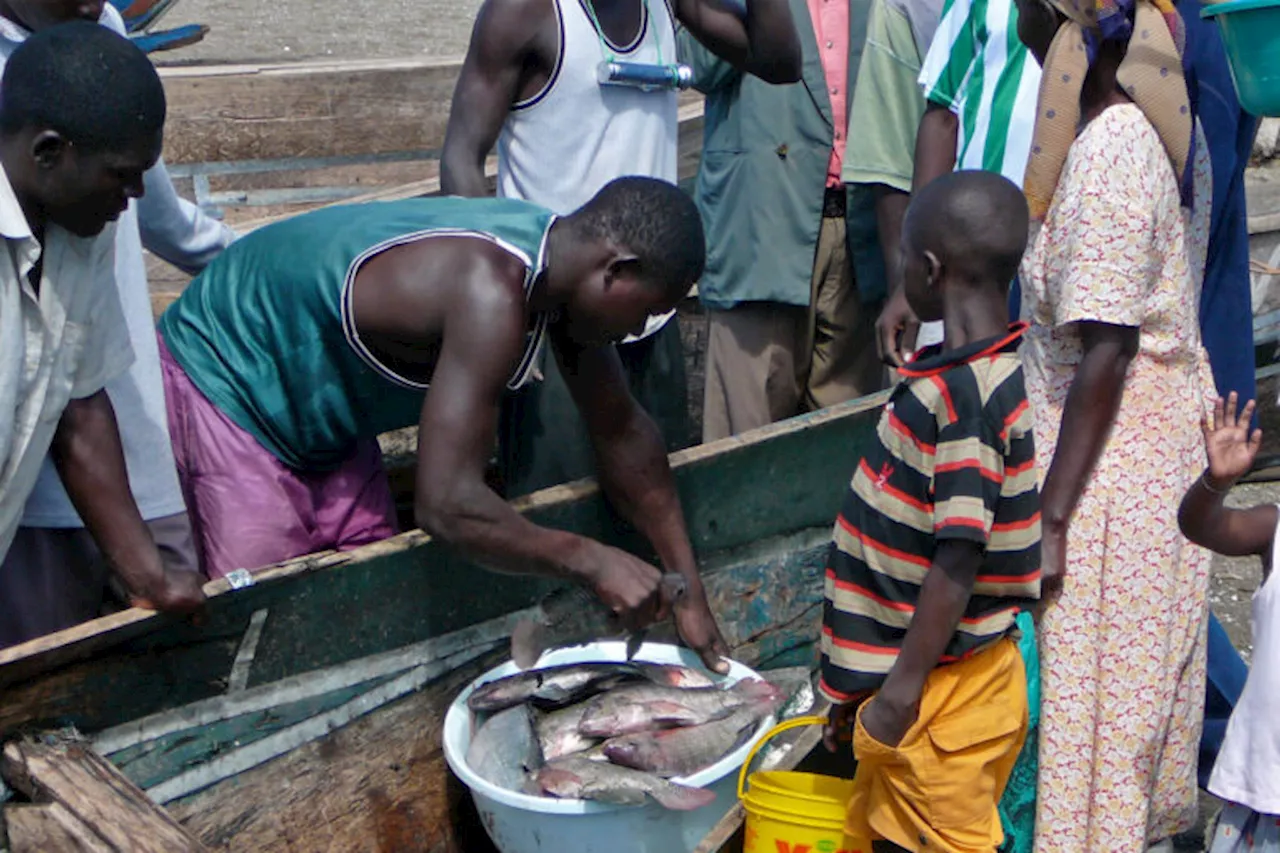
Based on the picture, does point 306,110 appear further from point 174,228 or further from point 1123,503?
point 1123,503

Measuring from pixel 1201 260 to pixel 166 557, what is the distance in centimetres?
230

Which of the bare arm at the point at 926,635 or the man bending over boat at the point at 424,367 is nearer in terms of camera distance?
the bare arm at the point at 926,635

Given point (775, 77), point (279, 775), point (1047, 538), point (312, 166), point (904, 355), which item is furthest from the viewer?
point (312, 166)

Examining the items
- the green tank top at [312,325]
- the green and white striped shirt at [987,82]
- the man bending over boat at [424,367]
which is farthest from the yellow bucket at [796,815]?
the green and white striped shirt at [987,82]

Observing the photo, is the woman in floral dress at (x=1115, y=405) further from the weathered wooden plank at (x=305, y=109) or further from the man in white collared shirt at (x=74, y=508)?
the weathered wooden plank at (x=305, y=109)

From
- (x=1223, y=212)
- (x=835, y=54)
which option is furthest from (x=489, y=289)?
(x=835, y=54)

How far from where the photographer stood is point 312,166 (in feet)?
22.2

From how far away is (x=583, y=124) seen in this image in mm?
3627

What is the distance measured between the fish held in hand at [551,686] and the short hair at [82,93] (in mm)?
1393

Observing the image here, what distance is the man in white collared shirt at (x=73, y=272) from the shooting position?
2471mm

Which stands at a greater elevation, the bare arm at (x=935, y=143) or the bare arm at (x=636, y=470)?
the bare arm at (x=935, y=143)

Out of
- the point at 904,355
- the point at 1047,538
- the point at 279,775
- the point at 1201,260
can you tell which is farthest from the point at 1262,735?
the point at 279,775

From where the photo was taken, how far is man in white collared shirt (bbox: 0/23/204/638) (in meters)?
2.47

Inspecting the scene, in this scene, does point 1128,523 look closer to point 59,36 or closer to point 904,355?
point 904,355
